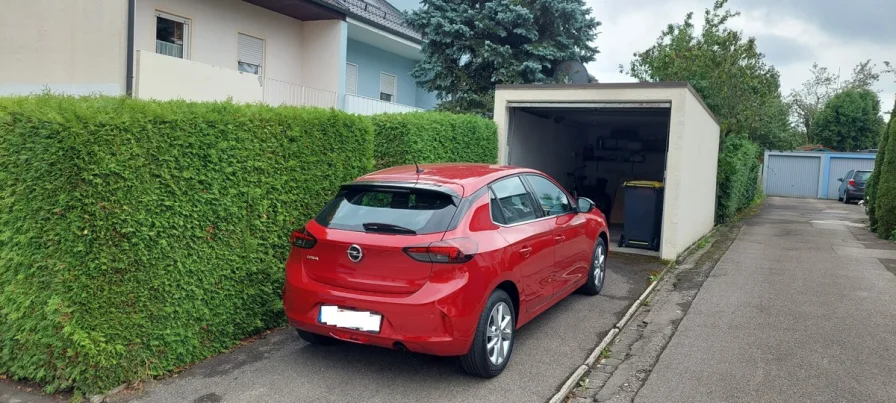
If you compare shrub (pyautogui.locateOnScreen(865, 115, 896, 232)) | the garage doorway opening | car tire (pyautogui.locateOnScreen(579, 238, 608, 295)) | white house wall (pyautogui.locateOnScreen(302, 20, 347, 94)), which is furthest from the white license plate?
shrub (pyautogui.locateOnScreen(865, 115, 896, 232))

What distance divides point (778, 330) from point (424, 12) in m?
11.9

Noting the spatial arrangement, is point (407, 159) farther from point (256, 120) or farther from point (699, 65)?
point (699, 65)

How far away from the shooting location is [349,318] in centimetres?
440

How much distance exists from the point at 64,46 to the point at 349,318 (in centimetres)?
852

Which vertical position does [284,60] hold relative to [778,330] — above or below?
above

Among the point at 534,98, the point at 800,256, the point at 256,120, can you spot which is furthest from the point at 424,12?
the point at 256,120

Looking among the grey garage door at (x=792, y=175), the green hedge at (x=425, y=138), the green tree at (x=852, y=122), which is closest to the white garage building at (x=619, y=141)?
the green hedge at (x=425, y=138)

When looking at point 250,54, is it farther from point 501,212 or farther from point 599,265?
point 501,212

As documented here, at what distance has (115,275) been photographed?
4184 mm

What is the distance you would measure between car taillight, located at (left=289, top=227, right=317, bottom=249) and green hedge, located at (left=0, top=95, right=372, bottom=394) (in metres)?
0.64

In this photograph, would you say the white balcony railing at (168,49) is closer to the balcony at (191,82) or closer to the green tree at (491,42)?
A: the balcony at (191,82)

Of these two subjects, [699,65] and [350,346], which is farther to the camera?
[699,65]

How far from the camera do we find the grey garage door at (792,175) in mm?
32188

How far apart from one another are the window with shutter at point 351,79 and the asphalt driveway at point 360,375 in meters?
11.0
